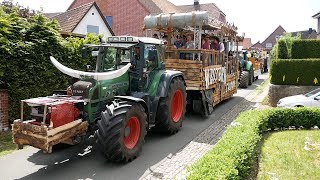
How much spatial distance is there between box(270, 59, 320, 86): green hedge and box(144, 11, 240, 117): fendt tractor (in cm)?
245

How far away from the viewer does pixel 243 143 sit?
6.38 m

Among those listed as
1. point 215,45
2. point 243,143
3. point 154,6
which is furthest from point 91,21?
point 243,143

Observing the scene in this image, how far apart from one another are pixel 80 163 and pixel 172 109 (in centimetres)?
350

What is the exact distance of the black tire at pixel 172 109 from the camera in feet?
28.8

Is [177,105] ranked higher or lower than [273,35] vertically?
lower

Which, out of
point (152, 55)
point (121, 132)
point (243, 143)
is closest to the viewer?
point (243, 143)

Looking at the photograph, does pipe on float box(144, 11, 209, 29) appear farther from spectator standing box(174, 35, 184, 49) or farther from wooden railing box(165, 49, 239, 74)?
spectator standing box(174, 35, 184, 49)

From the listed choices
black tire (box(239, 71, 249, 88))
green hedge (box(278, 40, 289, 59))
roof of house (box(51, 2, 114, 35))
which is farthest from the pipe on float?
roof of house (box(51, 2, 114, 35))

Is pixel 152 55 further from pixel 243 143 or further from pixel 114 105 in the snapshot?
pixel 243 143

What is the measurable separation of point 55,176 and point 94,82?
7.26ft

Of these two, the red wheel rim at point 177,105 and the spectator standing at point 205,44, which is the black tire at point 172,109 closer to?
the red wheel rim at point 177,105

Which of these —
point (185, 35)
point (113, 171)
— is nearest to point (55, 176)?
point (113, 171)

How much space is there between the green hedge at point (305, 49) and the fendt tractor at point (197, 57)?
3.76 metres

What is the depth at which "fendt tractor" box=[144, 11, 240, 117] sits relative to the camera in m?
11.2
